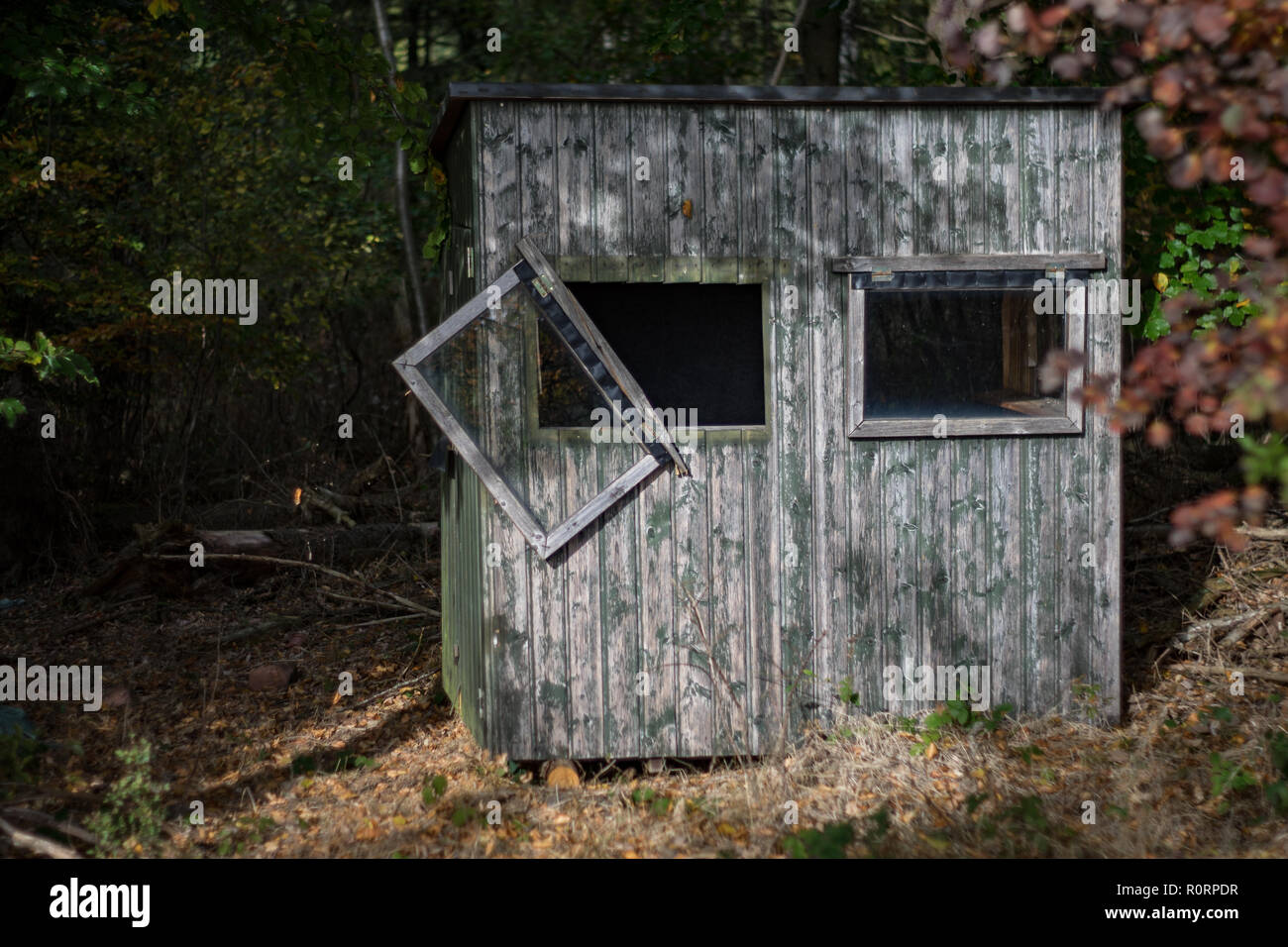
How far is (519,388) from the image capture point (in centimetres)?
568

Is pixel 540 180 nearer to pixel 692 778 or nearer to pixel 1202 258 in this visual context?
pixel 692 778

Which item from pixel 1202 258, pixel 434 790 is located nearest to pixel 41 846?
pixel 434 790

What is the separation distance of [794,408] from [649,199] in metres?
1.21

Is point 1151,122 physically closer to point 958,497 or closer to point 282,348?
point 958,497

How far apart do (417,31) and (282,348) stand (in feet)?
21.8

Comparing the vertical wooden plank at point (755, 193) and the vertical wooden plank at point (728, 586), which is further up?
the vertical wooden plank at point (755, 193)

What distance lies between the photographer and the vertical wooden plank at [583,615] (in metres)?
5.74

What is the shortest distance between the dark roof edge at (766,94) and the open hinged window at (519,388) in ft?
2.32

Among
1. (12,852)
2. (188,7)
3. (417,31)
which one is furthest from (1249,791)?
(417,31)

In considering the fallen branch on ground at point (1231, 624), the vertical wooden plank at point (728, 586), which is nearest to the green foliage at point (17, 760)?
the vertical wooden plank at point (728, 586)

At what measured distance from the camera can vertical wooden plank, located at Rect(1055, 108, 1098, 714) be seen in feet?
19.5

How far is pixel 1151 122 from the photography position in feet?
9.08

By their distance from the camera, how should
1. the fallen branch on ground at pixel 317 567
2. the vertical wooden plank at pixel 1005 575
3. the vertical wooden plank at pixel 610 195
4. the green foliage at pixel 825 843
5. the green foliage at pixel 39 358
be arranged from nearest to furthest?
the green foliage at pixel 825 843 < the vertical wooden plank at pixel 610 195 < the vertical wooden plank at pixel 1005 575 < the green foliage at pixel 39 358 < the fallen branch on ground at pixel 317 567

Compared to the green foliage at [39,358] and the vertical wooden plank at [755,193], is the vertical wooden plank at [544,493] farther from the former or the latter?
the green foliage at [39,358]
